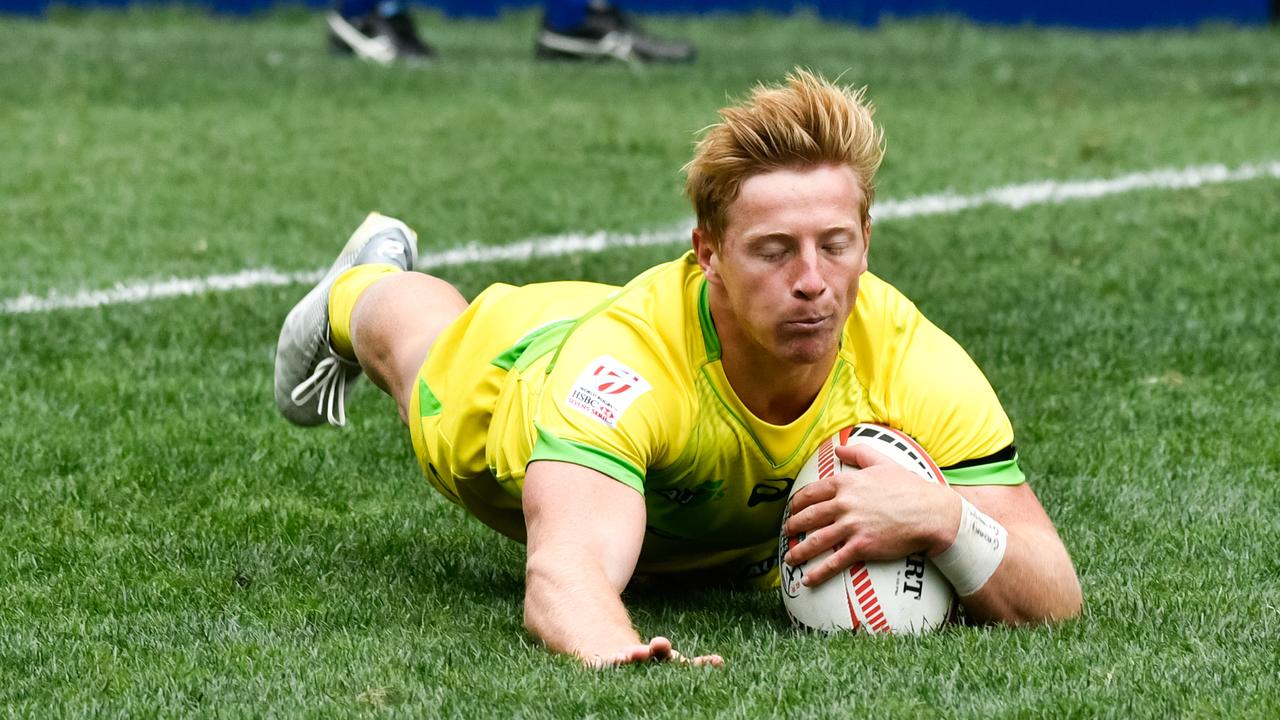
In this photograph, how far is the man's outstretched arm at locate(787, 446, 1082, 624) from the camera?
393 cm

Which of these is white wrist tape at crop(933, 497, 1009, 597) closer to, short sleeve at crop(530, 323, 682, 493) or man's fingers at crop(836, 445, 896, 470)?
man's fingers at crop(836, 445, 896, 470)

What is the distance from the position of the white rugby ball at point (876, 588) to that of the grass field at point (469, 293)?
81mm

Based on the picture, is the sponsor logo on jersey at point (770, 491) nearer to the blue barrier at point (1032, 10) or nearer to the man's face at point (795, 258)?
the man's face at point (795, 258)

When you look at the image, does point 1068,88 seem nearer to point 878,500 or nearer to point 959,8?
point 959,8

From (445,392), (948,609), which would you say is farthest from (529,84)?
(948,609)

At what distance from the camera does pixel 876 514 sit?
3939 millimetres

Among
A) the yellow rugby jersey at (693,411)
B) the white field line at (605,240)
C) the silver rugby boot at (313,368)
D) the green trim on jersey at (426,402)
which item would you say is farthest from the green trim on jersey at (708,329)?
the white field line at (605,240)

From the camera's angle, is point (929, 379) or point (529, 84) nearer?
point (929, 379)

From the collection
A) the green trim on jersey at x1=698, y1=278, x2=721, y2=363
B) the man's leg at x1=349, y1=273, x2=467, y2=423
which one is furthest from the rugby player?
the man's leg at x1=349, y1=273, x2=467, y2=423

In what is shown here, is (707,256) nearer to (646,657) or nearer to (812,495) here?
(812,495)

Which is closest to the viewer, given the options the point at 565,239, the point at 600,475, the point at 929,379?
the point at 600,475

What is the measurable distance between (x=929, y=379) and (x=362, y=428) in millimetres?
2418

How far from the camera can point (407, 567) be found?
15.4 ft

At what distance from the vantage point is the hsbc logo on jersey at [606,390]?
394cm
